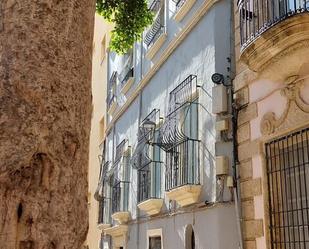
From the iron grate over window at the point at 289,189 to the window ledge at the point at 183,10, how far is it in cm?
348

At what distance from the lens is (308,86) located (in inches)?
219

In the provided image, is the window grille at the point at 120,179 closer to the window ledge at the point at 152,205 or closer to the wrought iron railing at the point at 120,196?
the wrought iron railing at the point at 120,196

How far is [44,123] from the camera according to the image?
Result: 2.50 metres

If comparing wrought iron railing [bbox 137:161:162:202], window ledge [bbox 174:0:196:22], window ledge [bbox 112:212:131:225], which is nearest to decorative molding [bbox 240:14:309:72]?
window ledge [bbox 174:0:196:22]

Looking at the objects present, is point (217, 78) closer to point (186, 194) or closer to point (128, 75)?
point (186, 194)

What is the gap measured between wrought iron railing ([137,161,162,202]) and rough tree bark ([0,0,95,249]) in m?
7.37

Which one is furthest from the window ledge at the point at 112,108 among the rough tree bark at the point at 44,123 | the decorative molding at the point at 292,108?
the rough tree bark at the point at 44,123

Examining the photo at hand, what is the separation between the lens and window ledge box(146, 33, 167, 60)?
10336mm

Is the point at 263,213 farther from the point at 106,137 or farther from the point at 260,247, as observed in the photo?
the point at 106,137

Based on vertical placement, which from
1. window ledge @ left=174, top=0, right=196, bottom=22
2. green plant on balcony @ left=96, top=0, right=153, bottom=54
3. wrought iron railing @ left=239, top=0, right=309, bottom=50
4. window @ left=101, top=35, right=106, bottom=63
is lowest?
wrought iron railing @ left=239, top=0, right=309, bottom=50

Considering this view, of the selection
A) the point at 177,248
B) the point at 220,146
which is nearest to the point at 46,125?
the point at 220,146

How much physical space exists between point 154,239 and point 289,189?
4.73 metres

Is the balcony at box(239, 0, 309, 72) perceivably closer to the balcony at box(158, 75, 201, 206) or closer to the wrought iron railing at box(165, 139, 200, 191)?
the balcony at box(158, 75, 201, 206)

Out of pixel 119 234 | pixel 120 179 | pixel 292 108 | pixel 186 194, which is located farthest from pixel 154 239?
pixel 292 108
